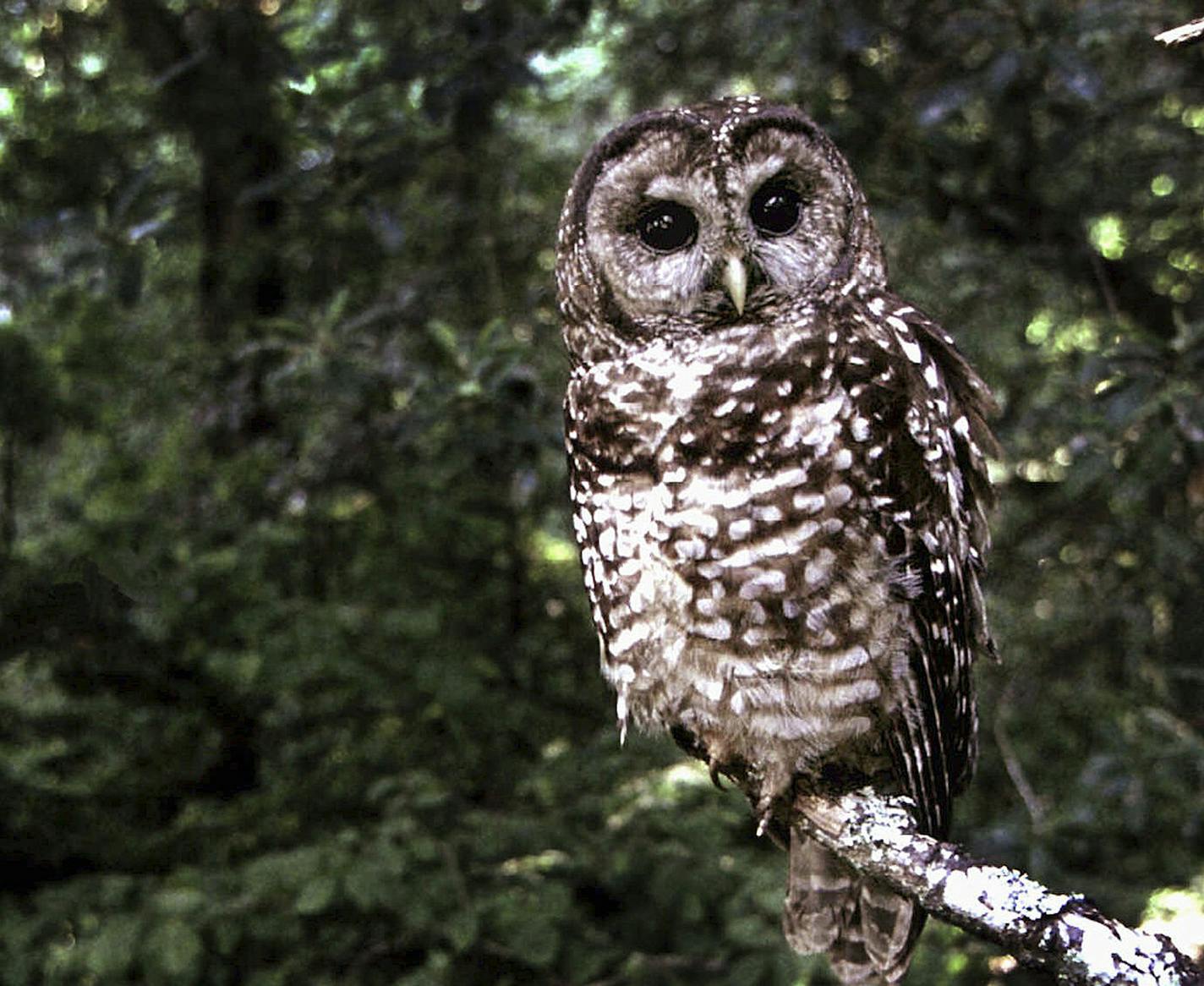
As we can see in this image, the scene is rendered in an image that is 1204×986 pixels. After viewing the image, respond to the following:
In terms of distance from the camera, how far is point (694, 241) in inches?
75.4

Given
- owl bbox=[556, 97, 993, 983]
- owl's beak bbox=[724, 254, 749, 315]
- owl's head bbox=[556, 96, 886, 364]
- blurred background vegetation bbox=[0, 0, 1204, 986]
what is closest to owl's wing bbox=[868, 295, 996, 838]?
owl bbox=[556, 97, 993, 983]

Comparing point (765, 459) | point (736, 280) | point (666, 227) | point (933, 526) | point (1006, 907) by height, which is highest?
point (666, 227)

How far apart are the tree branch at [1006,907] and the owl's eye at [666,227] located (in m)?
0.90

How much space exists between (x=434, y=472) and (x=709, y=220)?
195cm

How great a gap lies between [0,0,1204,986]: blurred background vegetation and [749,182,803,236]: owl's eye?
3.49ft

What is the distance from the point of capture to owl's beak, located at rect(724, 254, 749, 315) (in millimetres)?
1809

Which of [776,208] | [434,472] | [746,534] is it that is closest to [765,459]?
[746,534]

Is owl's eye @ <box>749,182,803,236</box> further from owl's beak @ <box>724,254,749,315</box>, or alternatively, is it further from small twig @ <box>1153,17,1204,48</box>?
small twig @ <box>1153,17,1204,48</box>

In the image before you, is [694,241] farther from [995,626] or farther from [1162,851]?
[1162,851]

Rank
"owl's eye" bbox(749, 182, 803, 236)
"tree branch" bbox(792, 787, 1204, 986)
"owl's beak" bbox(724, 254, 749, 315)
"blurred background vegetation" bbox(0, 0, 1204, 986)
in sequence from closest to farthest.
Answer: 1. "tree branch" bbox(792, 787, 1204, 986)
2. "owl's beak" bbox(724, 254, 749, 315)
3. "owl's eye" bbox(749, 182, 803, 236)
4. "blurred background vegetation" bbox(0, 0, 1204, 986)

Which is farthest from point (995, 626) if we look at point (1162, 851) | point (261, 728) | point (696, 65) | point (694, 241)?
point (694, 241)

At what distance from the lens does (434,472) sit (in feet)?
12.1

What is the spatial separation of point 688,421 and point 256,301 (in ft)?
11.0

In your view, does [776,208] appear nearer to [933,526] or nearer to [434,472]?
[933,526]
